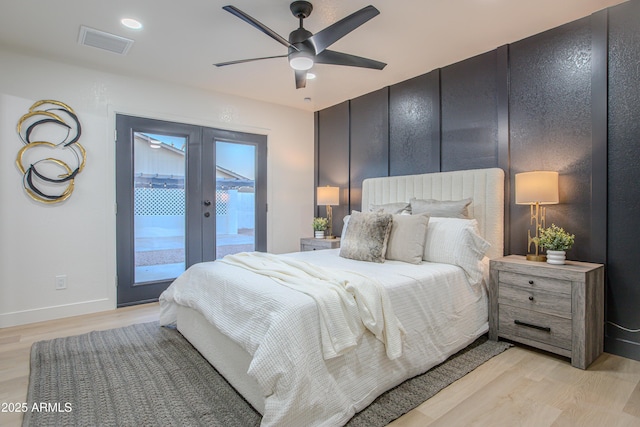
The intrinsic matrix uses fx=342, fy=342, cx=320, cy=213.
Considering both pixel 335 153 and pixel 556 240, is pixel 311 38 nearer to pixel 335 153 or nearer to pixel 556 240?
pixel 556 240

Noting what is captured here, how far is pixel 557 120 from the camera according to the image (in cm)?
282

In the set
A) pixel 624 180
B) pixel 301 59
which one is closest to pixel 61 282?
pixel 301 59

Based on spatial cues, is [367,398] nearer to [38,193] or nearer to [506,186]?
[506,186]

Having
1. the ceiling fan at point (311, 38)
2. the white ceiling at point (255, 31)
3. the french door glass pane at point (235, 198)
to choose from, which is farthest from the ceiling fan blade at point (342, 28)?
the french door glass pane at point (235, 198)

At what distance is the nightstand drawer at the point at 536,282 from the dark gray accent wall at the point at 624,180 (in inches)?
20.2

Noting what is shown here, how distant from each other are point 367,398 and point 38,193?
3.49 m

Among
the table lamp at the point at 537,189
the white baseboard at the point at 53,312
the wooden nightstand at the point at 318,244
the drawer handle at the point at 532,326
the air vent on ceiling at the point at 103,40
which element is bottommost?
the white baseboard at the point at 53,312

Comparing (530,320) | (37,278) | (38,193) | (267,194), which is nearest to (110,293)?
(37,278)

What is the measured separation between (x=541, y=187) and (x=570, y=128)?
24.3 inches

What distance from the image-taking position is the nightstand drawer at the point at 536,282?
239 cm

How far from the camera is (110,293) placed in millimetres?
3688

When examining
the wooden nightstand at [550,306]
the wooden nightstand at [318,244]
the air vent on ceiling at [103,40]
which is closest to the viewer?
the wooden nightstand at [550,306]

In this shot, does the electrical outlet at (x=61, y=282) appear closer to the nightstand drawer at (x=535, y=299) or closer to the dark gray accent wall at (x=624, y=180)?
the nightstand drawer at (x=535, y=299)

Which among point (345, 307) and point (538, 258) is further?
point (538, 258)
